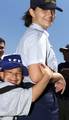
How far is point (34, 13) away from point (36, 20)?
0.08 m

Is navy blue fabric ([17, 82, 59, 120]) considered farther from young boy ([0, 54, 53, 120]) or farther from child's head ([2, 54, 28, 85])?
child's head ([2, 54, 28, 85])

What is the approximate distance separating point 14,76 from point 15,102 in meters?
0.28

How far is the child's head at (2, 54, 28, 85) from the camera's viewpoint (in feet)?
12.5

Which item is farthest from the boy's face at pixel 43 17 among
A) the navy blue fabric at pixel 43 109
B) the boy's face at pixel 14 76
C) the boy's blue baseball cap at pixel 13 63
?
the navy blue fabric at pixel 43 109

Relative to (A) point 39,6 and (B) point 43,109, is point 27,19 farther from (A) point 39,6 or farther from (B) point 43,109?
(B) point 43,109

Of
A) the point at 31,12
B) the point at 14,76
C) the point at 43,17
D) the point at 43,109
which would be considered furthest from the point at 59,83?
the point at 31,12

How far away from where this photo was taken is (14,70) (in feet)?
12.6

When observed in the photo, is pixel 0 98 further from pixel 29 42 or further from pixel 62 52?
pixel 62 52

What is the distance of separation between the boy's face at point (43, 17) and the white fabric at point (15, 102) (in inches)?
30.3

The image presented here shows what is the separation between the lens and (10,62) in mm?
3875

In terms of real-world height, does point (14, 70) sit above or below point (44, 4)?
below

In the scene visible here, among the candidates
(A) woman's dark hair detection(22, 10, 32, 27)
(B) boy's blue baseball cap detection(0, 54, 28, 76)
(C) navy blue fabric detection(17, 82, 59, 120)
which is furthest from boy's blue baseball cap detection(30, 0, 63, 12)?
(C) navy blue fabric detection(17, 82, 59, 120)

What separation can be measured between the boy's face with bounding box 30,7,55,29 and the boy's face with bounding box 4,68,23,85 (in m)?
0.57

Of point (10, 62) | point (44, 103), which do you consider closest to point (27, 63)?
point (10, 62)
